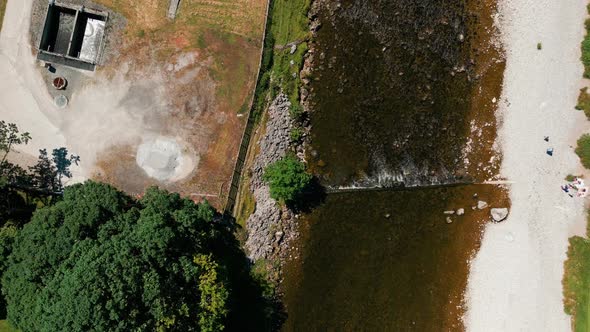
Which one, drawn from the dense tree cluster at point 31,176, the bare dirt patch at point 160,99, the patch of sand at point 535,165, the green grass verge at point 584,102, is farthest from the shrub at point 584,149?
the dense tree cluster at point 31,176

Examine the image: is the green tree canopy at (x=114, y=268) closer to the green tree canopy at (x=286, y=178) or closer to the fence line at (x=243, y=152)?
the fence line at (x=243, y=152)

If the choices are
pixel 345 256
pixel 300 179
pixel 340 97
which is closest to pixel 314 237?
pixel 345 256

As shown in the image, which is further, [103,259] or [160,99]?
[160,99]

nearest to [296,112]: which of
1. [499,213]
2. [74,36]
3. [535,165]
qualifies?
[74,36]

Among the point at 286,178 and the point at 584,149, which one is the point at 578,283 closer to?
the point at 584,149

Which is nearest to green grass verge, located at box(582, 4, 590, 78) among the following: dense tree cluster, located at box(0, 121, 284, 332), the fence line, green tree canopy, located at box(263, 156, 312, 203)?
green tree canopy, located at box(263, 156, 312, 203)

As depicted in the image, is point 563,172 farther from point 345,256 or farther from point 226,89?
point 226,89

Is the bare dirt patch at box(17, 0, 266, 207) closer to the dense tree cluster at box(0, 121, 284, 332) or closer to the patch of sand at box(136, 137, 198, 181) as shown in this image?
the patch of sand at box(136, 137, 198, 181)
